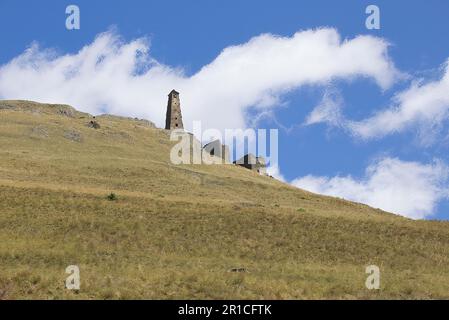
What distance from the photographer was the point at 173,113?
438ft

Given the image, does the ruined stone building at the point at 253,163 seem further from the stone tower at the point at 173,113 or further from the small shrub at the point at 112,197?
the small shrub at the point at 112,197

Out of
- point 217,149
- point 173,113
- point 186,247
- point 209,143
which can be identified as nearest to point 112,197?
point 186,247

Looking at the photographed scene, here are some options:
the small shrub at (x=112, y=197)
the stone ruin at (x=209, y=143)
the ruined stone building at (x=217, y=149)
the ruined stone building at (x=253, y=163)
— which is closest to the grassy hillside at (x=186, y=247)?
the small shrub at (x=112, y=197)

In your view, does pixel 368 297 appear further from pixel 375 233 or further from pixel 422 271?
pixel 375 233

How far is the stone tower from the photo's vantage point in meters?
133

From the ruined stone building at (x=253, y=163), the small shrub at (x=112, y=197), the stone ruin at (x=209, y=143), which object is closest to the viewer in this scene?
the small shrub at (x=112, y=197)

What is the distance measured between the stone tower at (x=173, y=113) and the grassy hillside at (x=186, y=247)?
67.2 m

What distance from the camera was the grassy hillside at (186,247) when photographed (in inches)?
866

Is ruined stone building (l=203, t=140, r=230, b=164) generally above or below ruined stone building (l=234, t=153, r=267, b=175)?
above

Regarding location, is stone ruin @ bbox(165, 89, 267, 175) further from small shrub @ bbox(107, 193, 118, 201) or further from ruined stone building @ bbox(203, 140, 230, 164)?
small shrub @ bbox(107, 193, 118, 201)

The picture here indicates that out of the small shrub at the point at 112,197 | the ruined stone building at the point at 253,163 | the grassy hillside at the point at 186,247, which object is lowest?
the grassy hillside at the point at 186,247

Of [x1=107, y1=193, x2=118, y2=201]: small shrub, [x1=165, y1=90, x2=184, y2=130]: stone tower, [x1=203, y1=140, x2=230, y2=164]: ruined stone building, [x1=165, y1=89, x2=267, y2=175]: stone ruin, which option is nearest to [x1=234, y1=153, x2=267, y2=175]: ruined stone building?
[x1=165, y1=89, x2=267, y2=175]: stone ruin

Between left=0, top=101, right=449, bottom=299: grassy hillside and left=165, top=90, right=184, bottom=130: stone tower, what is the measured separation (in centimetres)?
6718
